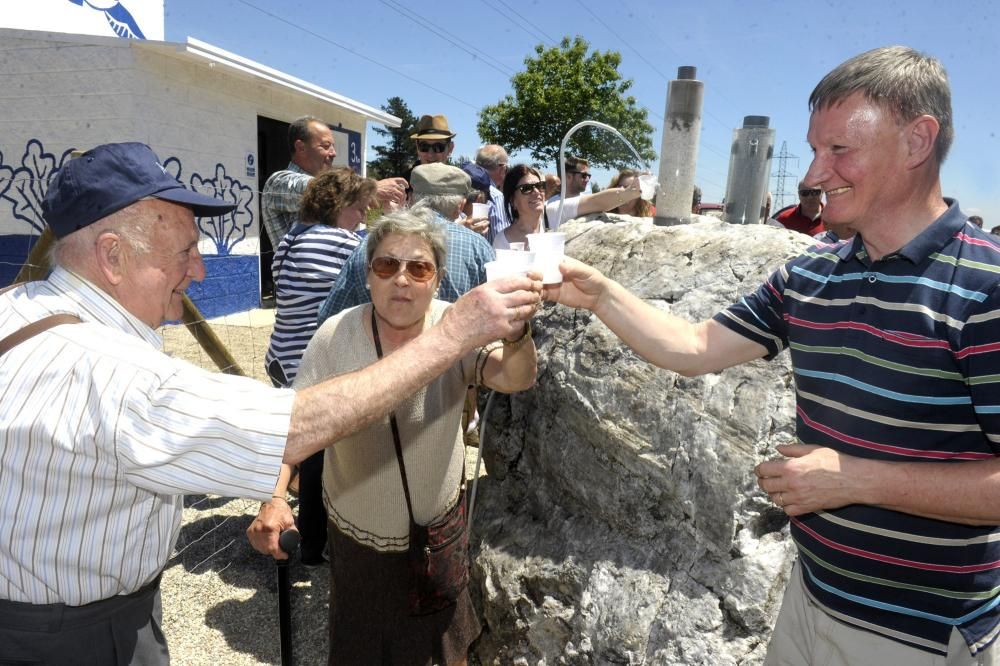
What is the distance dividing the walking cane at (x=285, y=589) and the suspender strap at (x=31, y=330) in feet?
3.74

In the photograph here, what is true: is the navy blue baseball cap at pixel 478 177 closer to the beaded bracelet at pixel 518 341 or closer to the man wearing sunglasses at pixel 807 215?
the man wearing sunglasses at pixel 807 215

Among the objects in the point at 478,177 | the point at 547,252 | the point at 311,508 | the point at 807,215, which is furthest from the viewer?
the point at 478,177

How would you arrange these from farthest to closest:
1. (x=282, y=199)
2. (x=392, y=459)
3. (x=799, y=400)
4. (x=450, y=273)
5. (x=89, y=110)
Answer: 1. (x=89, y=110)
2. (x=282, y=199)
3. (x=450, y=273)
4. (x=392, y=459)
5. (x=799, y=400)

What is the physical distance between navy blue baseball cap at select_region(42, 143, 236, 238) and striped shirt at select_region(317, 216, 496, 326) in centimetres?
122

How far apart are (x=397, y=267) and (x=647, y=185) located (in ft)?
6.55

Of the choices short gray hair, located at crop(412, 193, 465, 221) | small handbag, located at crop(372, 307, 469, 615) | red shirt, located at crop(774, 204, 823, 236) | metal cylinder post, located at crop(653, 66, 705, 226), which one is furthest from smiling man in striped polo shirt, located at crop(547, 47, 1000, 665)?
red shirt, located at crop(774, 204, 823, 236)

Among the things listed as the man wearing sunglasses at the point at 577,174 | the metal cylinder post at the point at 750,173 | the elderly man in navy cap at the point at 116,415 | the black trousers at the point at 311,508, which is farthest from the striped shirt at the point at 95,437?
the man wearing sunglasses at the point at 577,174

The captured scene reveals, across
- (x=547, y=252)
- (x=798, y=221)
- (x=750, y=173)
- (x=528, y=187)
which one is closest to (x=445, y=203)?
(x=528, y=187)

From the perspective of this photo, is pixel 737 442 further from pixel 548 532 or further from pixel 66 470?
pixel 66 470

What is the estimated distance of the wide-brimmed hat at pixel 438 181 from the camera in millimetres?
3652

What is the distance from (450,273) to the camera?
3043 mm

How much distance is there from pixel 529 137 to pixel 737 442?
27.5 m

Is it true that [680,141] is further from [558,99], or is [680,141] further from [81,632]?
[558,99]

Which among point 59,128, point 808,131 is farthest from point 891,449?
Result: point 59,128
